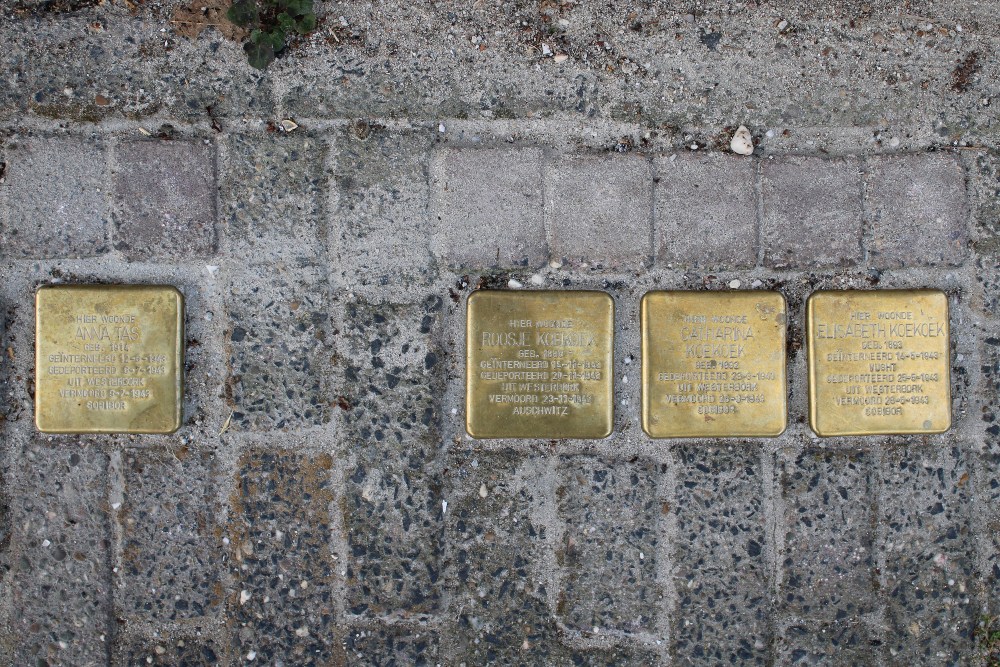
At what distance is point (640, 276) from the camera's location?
232cm

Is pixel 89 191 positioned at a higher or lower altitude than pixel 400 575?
higher

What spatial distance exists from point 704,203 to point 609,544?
1216mm

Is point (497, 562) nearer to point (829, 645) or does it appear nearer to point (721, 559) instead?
point (721, 559)

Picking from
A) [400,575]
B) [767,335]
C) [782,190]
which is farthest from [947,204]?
[400,575]

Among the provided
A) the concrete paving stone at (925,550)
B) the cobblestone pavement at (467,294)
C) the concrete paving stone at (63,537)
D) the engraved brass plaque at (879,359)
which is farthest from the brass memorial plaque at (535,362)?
the concrete paving stone at (63,537)

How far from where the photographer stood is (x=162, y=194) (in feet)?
7.47

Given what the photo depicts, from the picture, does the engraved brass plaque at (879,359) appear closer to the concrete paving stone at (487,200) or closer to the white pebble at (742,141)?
the white pebble at (742,141)

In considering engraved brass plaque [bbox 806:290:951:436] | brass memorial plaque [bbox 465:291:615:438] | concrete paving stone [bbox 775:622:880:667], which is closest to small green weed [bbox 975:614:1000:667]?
concrete paving stone [bbox 775:622:880:667]

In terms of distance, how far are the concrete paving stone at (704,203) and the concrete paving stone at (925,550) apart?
38.0 inches

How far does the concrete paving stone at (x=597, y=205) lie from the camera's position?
2295 mm

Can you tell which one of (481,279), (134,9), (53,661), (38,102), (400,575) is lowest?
(53,661)

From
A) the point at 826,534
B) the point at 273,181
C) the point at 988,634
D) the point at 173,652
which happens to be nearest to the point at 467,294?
the point at 273,181

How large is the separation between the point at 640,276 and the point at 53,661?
241 cm

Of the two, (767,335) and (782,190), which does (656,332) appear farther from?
(782,190)
